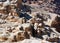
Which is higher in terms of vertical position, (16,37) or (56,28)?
(16,37)

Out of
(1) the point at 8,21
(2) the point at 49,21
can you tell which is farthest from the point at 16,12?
(2) the point at 49,21

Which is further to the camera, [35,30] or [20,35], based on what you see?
[35,30]

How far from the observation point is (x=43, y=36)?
27531 millimetres

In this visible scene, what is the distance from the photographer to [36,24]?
29.7 meters

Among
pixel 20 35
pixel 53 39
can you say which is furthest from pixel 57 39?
pixel 20 35

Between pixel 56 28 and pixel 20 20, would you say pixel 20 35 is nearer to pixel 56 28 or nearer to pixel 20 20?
pixel 20 20

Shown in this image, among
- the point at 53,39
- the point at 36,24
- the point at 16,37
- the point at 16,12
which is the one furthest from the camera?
the point at 16,12

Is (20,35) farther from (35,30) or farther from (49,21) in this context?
(49,21)

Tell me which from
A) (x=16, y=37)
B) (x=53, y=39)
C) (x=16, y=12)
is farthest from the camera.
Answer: (x=16, y=12)

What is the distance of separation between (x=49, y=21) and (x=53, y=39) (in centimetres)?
894

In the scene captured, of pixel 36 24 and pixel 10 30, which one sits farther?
pixel 36 24

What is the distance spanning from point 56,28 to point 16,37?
1156 cm

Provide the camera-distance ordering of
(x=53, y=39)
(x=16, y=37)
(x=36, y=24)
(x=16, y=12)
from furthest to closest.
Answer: (x=16, y=12) < (x=36, y=24) < (x=53, y=39) < (x=16, y=37)

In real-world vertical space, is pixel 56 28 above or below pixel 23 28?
below
